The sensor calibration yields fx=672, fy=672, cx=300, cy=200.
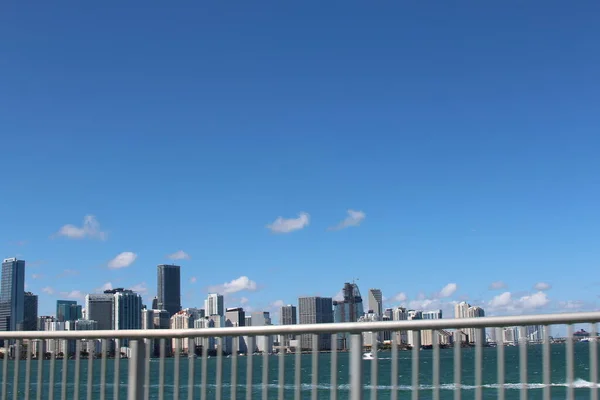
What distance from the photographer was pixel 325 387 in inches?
201

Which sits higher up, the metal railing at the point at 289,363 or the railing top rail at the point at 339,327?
the railing top rail at the point at 339,327

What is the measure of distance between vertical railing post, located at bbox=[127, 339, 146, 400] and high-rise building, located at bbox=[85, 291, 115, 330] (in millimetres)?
128057

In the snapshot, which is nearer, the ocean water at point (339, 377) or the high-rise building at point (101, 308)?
the ocean water at point (339, 377)

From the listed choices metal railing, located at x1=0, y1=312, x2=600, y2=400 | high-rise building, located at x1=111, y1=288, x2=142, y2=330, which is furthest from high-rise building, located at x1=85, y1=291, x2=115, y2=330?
metal railing, located at x1=0, y1=312, x2=600, y2=400

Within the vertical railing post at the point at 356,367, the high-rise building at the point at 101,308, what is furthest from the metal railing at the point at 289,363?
the high-rise building at the point at 101,308

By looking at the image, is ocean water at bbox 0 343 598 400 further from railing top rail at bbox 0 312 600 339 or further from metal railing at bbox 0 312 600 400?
A: railing top rail at bbox 0 312 600 339

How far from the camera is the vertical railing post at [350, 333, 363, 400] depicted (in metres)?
4.80

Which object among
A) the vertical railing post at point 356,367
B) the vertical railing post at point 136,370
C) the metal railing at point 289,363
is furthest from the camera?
the vertical railing post at point 136,370

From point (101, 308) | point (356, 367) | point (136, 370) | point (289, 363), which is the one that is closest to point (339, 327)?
point (356, 367)

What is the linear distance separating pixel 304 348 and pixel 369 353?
519mm

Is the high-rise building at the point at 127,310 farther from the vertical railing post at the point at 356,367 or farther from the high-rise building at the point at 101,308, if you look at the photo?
the vertical railing post at the point at 356,367

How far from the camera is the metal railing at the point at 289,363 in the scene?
14.7 ft

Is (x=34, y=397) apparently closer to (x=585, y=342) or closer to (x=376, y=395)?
(x=376, y=395)

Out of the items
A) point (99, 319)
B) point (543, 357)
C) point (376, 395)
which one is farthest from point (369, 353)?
point (99, 319)
